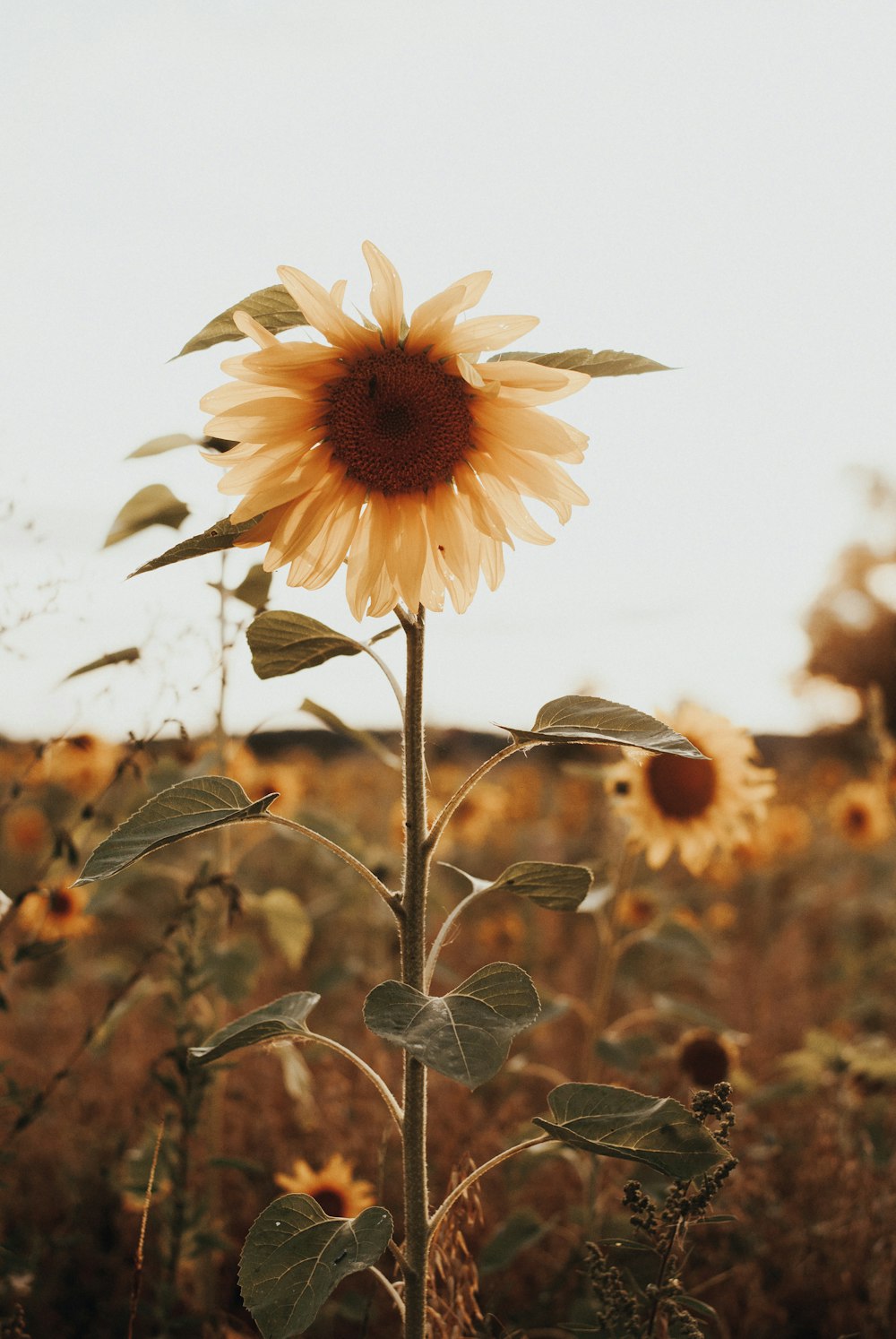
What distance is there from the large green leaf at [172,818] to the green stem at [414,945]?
0.52 ft

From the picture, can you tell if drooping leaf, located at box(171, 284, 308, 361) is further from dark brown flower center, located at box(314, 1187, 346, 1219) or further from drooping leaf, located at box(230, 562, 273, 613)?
dark brown flower center, located at box(314, 1187, 346, 1219)

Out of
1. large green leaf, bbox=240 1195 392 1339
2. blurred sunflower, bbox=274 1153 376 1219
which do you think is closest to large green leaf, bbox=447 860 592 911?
large green leaf, bbox=240 1195 392 1339

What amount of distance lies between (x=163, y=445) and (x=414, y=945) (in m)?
0.81

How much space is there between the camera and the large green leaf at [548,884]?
4.12 feet

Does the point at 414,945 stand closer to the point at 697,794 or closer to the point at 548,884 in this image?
the point at 548,884

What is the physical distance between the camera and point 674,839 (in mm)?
2760

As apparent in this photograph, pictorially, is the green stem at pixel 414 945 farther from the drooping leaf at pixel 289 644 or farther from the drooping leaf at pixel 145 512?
the drooping leaf at pixel 145 512

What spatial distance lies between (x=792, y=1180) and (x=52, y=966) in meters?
3.57

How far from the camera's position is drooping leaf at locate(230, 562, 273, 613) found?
1503mm

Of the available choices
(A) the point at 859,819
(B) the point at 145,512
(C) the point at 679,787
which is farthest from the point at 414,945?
(A) the point at 859,819

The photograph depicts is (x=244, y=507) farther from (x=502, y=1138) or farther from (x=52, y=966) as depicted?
(x=52, y=966)

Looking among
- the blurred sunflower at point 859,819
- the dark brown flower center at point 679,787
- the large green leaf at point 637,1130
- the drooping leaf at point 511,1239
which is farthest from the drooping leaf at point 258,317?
the blurred sunflower at point 859,819

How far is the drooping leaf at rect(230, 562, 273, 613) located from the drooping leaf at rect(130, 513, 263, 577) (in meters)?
0.37

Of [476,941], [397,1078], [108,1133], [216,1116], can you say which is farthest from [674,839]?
[476,941]
